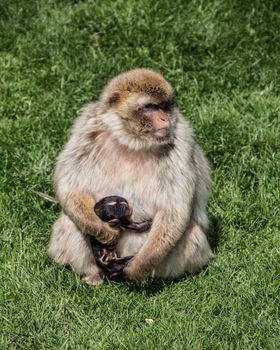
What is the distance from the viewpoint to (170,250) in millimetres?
5312

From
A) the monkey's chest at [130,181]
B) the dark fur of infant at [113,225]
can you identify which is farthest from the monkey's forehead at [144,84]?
the dark fur of infant at [113,225]

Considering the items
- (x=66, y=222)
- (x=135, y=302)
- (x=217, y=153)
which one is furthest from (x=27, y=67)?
(x=135, y=302)

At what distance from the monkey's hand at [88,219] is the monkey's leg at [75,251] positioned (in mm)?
121

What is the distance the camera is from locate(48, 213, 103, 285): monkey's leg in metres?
5.40

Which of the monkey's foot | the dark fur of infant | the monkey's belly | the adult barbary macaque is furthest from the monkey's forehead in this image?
the monkey's foot

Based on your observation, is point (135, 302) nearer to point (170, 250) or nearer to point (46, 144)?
point (170, 250)

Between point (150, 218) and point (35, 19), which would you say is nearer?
point (150, 218)

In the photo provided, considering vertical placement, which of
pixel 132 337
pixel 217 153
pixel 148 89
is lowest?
pixel 217 153

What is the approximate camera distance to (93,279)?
5434mm

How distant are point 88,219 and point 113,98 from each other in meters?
0.71

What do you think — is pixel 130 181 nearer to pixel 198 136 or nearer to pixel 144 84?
pixel 144 84

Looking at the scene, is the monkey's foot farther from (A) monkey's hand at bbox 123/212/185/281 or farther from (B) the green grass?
(A) monkey's hand at bbox 123/212/185/281

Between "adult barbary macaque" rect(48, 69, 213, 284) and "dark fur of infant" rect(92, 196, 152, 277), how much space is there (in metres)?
0.04

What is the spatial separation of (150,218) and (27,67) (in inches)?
109
